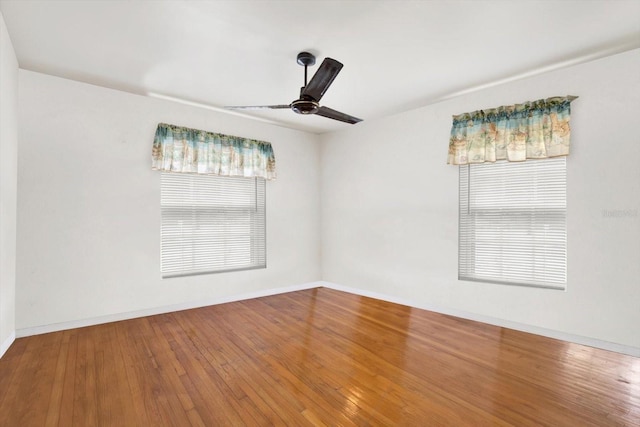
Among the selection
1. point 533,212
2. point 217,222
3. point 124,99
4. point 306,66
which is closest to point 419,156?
point 533,212

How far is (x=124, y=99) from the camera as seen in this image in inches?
138

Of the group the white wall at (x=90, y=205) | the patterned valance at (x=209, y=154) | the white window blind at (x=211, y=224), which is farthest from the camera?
the white window blind at (x=211, y=224)

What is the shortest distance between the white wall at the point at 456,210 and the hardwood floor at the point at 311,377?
374mm

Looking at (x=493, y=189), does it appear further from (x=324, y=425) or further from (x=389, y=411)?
(x=324, y=425)

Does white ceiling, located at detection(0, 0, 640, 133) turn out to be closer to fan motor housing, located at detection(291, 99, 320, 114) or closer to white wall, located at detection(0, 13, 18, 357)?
white wall, located at detection(0, 13, 18, 357)

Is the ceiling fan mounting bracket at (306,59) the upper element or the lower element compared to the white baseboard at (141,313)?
upper

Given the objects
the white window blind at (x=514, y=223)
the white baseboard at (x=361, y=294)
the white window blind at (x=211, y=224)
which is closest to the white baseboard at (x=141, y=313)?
the white baseboard at (x=361, y=294)

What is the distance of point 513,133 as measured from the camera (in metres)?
3.16

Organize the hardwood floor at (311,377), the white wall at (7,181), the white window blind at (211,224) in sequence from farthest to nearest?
the white window blind at (211,224) < the white wall at (7,181) < the hardwood floor at (311,377)

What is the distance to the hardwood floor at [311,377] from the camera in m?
1.82

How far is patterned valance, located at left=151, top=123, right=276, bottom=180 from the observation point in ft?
12.2

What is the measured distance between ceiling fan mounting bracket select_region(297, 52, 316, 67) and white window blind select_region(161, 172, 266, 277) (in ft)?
6.97

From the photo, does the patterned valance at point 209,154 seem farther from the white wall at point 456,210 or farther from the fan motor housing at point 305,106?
the fan motor housing at point 305,106

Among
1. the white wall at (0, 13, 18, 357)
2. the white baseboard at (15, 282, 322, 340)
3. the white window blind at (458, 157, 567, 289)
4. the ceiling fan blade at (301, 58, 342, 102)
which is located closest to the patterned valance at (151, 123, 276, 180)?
the white wall at (0, 13, 18, 357)
